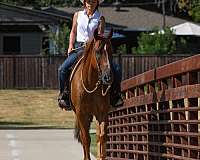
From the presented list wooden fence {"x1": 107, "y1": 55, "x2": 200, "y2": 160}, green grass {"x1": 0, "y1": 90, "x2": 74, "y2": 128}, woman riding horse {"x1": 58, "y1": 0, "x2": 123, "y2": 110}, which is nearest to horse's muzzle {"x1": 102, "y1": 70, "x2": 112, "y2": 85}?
woman riding horse {"x1": 58, "y1": 0, "x2": 123, "y2": 110}

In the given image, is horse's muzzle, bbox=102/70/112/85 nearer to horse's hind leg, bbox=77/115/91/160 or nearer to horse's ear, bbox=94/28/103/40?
horse's ear, bbox=94/28/103/40

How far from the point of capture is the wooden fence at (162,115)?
862 cm

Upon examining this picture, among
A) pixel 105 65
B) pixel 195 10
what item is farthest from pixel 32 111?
pixel 195 10

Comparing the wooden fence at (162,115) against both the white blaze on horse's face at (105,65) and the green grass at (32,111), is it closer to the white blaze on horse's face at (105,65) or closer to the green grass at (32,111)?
the white blaze on horse's face at (105,65)

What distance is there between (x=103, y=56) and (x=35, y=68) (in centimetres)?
3098

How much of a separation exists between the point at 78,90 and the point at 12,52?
3789 cm

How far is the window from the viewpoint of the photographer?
1892 inches

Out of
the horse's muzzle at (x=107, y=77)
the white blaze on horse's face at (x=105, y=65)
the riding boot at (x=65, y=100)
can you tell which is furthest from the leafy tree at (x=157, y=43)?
the horse's muzzle at (x=107, y=77)

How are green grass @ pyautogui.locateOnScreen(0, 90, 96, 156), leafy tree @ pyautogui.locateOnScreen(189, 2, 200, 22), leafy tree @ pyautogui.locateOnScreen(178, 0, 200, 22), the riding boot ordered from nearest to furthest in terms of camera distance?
the riding boot < green grass @ pyautogui.locateOnScreen(0, 90, 96, 156) < leafy tree @ pyautogui.locateOnScreen(178, 0, 200, 22) < leafy tree @ pyautogui.locateOnScreen(189, 2, 200, 22)

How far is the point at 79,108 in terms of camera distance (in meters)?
11.2

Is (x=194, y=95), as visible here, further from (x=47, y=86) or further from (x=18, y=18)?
(x=18, y=18)

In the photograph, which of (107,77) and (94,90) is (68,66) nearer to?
(94,90)

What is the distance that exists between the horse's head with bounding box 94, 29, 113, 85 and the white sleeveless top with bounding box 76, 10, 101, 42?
993 millimetres

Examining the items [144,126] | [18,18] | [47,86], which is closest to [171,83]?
[144,126]
